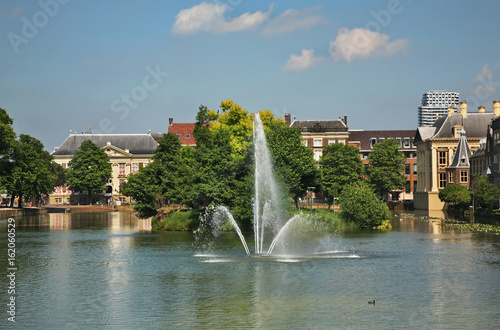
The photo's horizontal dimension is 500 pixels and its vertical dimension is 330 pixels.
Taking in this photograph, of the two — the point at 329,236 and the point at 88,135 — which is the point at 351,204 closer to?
the point at 329,236

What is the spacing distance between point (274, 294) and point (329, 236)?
1298 inches

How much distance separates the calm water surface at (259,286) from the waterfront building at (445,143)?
2714 inches

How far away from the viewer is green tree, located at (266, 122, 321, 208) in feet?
254

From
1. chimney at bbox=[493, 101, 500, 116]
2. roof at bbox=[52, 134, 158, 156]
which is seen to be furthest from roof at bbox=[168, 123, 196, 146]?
chimney at bbox=[493, 101, 500, 116]

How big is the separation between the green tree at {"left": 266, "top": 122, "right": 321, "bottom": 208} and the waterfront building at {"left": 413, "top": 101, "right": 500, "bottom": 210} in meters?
45.2

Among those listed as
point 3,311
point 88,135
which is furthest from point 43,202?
point 3,311

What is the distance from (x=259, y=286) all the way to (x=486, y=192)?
6805 cm

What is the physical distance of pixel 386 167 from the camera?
130750mm

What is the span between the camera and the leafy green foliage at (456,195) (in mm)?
107819

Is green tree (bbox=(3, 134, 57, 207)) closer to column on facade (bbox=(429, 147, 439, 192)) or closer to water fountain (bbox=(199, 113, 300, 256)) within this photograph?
water fountain (bbox=(199, 113, 300, 256))

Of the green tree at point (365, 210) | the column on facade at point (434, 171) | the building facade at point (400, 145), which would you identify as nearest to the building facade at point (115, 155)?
the building facade at point (400, 145)

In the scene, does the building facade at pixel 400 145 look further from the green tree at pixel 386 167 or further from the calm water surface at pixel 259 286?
the calm water surface at pixel 259 286

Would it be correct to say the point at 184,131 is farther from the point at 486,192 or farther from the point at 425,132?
the point at 486,192

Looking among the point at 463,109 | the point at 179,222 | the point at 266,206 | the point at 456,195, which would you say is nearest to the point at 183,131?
the point at 463,109
